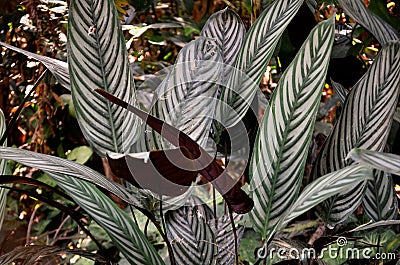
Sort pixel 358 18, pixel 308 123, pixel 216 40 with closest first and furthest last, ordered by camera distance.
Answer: pixel 308 123
pixel 358 18
pixel 216 40

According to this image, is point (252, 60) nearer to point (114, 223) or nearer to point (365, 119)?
point (365, 119)

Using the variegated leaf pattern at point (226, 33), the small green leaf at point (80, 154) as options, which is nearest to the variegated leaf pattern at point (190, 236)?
the variegated leaf pattern at point (226, 33)

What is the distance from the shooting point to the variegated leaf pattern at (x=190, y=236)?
740 mm

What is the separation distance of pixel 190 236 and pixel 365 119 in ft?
0.91

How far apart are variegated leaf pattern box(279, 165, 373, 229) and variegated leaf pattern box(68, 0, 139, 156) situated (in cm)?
26

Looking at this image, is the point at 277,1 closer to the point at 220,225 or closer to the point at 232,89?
the point at 232,89

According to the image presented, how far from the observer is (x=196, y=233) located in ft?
2.45

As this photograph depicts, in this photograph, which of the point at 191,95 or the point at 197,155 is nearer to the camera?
the point at 197,155

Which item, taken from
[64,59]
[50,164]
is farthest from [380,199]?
[64,59]

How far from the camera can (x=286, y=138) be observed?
67 cm

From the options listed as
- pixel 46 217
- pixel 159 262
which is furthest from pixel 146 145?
pixel 46 217

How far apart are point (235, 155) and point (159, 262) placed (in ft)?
0.69

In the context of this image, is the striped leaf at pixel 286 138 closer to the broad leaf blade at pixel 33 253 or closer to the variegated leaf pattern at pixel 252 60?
the variegated leaf pattern at pixel 252 60

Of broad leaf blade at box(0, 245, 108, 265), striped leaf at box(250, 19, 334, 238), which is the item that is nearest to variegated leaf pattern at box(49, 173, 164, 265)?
broad leaf blade at box(0, 245, 108, 265)
